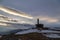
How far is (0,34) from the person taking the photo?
18.8ft

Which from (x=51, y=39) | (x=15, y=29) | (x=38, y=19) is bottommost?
(x=51, y=39)

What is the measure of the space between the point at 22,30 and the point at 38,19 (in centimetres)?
146

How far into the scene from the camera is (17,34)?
5832 mm

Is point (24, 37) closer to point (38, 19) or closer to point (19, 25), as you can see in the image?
point (19, 25)

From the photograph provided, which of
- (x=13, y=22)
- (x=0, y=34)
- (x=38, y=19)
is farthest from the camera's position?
(x=38, y=19)

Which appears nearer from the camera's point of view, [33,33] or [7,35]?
[7,35]

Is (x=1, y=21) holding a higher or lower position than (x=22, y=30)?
higher

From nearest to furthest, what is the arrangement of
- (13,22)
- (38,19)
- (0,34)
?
(0,34) < (13,22) < (38,19)


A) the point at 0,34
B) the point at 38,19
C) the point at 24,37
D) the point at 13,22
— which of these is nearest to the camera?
the point at 0,34

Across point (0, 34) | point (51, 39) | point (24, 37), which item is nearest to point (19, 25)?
point (24, 37)

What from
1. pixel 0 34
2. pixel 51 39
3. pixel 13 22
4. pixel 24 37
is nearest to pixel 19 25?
pixel 13 22

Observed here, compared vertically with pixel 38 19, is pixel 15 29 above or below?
below

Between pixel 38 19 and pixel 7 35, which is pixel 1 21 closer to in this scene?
pixel 7 35

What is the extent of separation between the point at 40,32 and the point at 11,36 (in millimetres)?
1421
